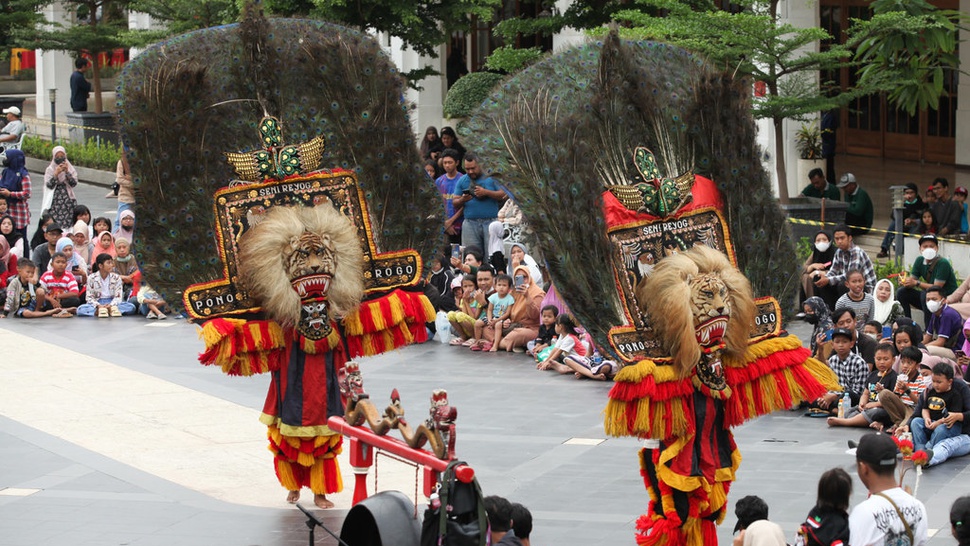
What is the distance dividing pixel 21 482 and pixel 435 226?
3.79 m

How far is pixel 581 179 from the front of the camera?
356 inches

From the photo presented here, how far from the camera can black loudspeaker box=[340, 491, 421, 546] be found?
24.3 feet

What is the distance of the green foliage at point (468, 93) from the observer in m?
23.3

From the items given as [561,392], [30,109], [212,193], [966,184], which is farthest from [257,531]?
[30,109]

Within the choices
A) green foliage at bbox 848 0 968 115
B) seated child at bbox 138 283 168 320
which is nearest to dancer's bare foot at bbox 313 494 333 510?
seated child at bbox 138 283 168 320

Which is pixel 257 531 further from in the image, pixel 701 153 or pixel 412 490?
pixel 701 153

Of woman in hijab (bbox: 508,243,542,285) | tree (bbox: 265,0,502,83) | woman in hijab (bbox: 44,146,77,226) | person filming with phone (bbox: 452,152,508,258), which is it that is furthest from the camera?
tree (bbox: 265,0,502,83)

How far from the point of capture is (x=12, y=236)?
2006cm

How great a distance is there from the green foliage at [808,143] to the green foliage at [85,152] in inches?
516

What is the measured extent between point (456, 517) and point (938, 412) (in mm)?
5982

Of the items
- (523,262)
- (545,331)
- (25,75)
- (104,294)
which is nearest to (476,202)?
(523,262)

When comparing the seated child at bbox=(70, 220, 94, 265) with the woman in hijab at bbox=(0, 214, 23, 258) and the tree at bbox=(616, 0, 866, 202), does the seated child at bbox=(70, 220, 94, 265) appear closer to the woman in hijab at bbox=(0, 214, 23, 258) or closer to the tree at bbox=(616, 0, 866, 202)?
the woman in hijab at bbox=(0, 214, 23, 258)

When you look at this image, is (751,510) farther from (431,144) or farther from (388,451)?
(431,144)

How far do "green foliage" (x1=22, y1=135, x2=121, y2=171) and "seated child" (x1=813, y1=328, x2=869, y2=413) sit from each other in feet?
59.5
